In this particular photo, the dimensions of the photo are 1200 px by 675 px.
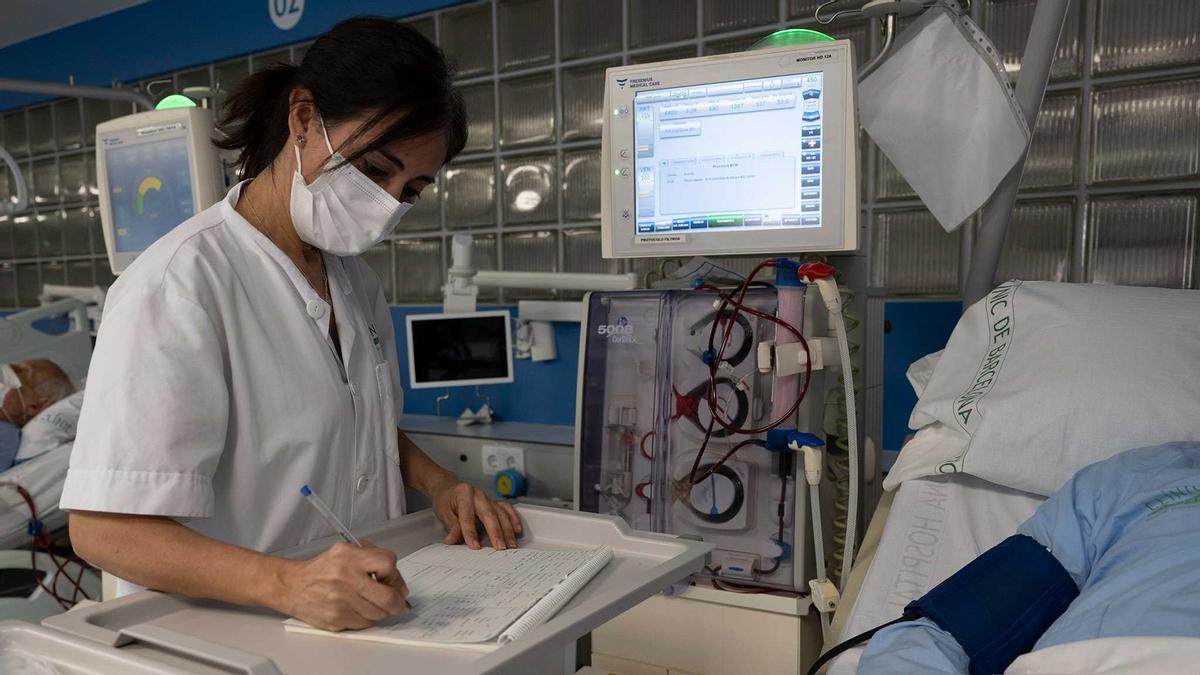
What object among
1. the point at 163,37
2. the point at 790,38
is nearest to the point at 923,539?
the point at 790,38

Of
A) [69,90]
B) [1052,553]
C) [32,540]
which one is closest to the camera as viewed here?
[1052,553]

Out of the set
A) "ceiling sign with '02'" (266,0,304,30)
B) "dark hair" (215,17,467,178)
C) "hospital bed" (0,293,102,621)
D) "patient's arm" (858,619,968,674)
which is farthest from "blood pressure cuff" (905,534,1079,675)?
"ceiling sign with '02'" (266,0,304,30)

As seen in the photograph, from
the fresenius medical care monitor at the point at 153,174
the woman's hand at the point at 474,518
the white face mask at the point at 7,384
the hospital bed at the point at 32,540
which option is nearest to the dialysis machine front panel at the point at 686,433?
the woman's hand at the point at 474,518

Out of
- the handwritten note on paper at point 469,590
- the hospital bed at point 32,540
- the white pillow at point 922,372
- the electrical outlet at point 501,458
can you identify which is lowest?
the hospital bed at point 32,540

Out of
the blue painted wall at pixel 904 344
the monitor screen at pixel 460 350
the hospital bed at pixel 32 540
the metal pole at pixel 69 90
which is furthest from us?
the metal pole at pixel 69 90

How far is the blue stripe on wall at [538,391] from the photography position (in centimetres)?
254

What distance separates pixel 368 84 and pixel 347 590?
600 mm

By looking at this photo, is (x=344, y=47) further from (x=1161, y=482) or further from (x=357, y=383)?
(x=1161, y=482)

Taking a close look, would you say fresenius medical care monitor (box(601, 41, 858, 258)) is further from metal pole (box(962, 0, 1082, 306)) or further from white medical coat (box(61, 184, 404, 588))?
white medical coat (box(61, 184, 404, 588))

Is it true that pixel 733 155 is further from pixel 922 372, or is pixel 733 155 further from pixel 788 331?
pixel 922 372

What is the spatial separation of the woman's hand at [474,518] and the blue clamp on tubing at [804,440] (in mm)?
452

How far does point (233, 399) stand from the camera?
97cm

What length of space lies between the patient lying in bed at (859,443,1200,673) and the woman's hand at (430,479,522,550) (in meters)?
0.45

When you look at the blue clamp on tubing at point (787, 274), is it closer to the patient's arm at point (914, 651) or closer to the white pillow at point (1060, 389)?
the white pillow at point (1060, 389)
